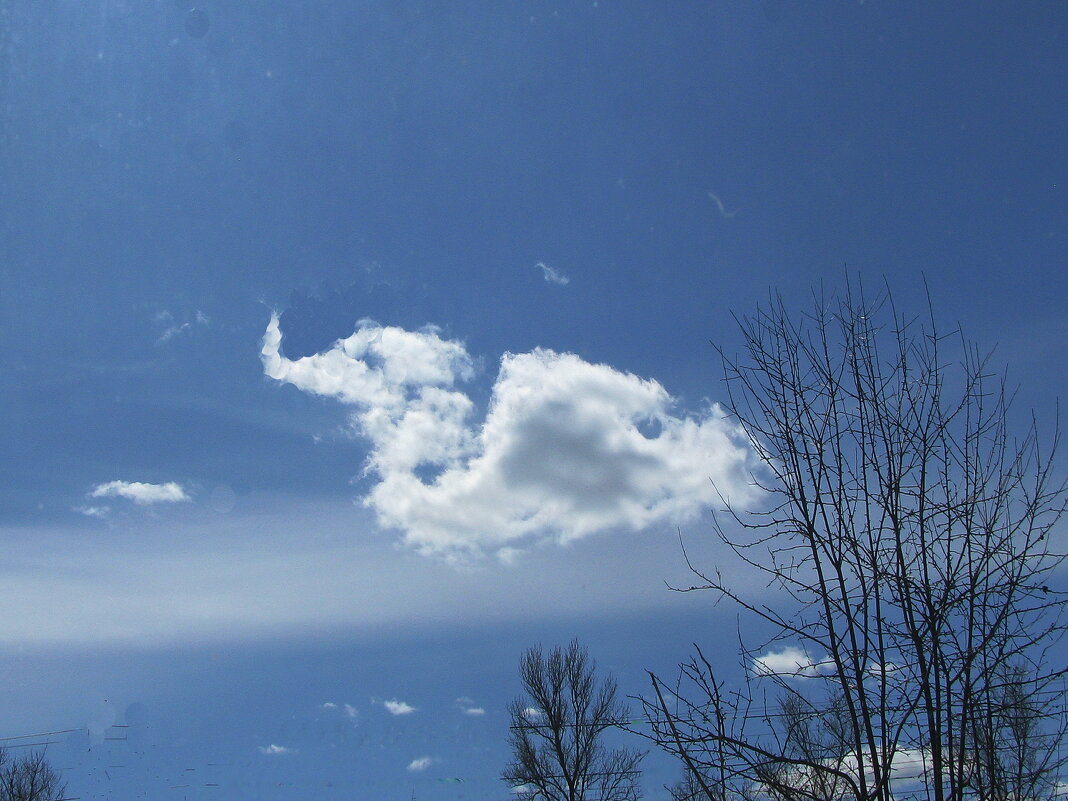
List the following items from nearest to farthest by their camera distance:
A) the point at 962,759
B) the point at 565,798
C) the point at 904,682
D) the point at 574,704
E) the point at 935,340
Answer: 1. the point at 962,759
2. the point at 904,682
3. the point at 935,340
4. the point at 565,798
5. the point at 574,704

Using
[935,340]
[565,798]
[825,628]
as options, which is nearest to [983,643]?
[825,628]

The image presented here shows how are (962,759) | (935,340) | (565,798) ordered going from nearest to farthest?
(962,759) < (935,340) < (565,798)

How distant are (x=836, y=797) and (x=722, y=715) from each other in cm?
54

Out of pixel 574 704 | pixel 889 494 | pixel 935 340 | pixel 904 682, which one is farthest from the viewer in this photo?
pixel 574 704

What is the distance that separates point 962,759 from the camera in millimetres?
3287

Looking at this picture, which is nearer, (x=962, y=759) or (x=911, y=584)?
(x=962, y=759)

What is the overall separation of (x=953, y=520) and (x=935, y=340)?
3.54ft

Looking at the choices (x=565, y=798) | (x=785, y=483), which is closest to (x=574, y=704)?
(x=565, y=798)

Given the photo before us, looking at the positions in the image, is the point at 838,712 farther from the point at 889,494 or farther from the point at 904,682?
the point at 889,494

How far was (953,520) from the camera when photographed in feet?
12.1

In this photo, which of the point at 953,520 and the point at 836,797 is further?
the point at 953,520

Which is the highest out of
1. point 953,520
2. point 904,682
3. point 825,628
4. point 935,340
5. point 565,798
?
point 935,340

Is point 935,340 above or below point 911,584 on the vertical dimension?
above

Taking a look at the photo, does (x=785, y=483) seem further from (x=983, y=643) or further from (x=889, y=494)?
(x=983, y=643)
